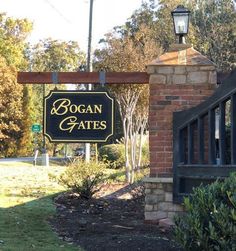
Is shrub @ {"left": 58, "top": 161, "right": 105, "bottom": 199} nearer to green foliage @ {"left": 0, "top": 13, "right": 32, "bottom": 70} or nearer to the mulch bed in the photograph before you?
the mulch bed

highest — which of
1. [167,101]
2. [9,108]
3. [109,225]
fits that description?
[9,108]

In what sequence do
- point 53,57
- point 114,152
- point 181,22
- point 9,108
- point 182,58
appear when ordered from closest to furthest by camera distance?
point 182,58 < point 181,22 < point 114,152 < point 9,108 < point 53,57

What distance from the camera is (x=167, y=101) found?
320 inches

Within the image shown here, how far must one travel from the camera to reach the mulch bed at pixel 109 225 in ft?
21.7

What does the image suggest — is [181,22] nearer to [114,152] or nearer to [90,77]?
[90,77]

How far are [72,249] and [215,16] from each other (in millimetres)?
33429

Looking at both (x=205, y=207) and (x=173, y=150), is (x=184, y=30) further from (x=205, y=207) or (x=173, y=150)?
(x=205, y=207)

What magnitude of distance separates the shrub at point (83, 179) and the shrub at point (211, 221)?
669cm

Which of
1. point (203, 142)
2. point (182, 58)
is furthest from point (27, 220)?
point (182, 58)

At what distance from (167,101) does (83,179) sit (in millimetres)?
4236

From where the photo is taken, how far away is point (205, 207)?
4.90 metres

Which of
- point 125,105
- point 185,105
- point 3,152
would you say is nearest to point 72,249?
point 185,105

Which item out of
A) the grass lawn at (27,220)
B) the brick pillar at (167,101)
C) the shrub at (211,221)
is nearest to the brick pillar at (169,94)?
the brick pillar at (167,101)

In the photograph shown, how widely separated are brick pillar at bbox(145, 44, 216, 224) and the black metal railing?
20 cm
